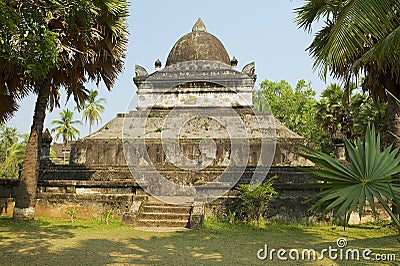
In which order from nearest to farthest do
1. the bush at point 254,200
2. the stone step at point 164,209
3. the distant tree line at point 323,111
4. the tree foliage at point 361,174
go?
the tree foliage at point 361,174 → the bush at point 254,200 → the stone step at point 164,209 → the distant tree line at point 323,111

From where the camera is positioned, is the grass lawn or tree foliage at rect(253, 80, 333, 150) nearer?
the grass lawn

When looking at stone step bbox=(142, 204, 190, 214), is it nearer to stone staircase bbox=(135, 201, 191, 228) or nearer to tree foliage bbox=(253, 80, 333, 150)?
stone staircase bbox=(135, 201, 191, 228)

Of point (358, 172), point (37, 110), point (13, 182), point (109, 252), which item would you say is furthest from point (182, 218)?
point (358, 172)

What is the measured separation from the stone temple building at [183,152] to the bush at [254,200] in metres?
0.44

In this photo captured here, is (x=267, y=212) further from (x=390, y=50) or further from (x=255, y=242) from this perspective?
(x=390, y=50)

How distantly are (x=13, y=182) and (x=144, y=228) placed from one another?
16.2 ft

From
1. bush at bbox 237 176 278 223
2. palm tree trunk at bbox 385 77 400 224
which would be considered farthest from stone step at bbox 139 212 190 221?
palm tree trunk at bbox 385 77 400 224

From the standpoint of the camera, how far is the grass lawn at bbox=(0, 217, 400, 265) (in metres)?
6.43

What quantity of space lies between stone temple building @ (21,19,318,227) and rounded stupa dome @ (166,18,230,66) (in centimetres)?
6

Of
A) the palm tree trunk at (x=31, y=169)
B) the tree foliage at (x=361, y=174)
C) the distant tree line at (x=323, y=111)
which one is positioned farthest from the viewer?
the distant tree line at (x=323, y=111)

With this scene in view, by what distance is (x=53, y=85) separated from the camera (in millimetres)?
11711

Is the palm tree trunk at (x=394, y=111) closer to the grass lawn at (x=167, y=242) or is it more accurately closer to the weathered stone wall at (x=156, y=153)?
the grass lawn at (x=167, y=242)

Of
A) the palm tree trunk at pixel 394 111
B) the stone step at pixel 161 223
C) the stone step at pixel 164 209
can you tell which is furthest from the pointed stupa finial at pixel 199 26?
the stone step at pixel 161 223

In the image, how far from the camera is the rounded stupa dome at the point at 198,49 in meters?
23.1
